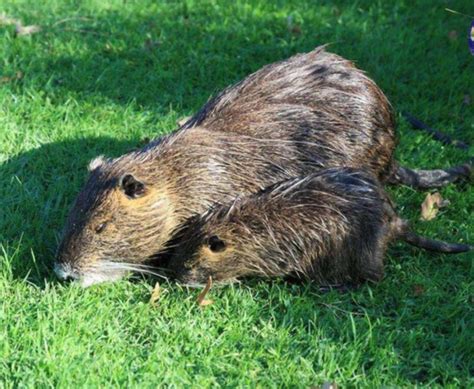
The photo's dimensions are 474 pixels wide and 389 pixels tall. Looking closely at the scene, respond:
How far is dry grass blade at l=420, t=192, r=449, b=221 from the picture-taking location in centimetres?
418

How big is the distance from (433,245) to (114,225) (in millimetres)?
1476

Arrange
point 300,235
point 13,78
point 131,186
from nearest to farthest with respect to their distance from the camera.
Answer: point 131,186, point 300,235, point 13,78

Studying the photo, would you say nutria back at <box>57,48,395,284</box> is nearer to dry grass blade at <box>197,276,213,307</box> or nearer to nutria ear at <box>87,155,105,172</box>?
nutria ear at <box>87,155,105,172</box>

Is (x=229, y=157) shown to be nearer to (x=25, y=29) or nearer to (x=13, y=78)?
(x=13, y=78)

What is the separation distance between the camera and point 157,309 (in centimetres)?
338

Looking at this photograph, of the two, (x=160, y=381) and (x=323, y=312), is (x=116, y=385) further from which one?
(x=323, y=312)

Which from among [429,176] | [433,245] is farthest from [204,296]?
[429,176]

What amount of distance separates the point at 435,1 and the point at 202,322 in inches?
170

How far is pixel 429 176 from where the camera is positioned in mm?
Result: 4387

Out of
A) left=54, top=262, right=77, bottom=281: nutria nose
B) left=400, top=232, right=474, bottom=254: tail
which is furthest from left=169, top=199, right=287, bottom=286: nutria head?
left=400, top=232, right=474, bottom=254: tail

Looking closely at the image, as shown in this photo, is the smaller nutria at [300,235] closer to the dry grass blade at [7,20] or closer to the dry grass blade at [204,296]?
the dry grass blade at [204,296]

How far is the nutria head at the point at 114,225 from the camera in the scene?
343 cm

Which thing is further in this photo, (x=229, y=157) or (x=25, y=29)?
(x=25, y=29)

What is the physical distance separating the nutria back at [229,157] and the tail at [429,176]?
5.3 inches
